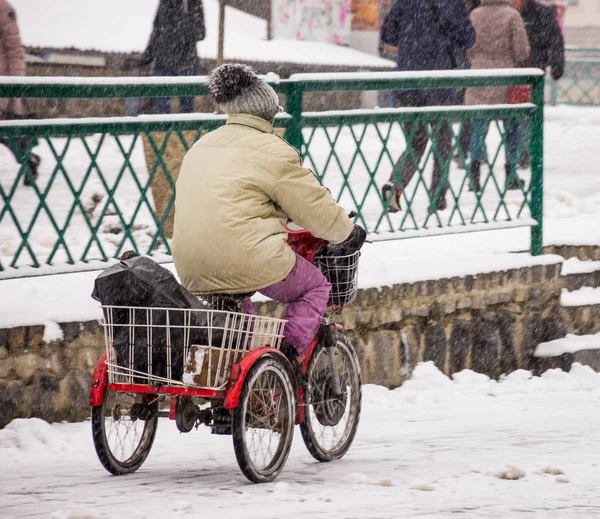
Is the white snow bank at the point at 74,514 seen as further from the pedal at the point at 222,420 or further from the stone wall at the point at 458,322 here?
the stone wall at the point at 458,322

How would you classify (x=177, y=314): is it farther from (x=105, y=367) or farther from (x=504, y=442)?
(x=504, y=442)

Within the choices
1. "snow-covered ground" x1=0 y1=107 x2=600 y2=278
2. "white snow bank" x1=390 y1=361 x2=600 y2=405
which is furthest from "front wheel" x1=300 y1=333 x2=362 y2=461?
"snow-covered ground" x1=0 y1=107 x2=600 y2=278

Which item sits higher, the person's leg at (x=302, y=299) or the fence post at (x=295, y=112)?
the fence post at (x=295, y=112)

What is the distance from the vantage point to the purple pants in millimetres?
5477

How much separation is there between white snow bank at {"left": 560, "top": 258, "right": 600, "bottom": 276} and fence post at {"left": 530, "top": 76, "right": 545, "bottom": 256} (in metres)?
0.44

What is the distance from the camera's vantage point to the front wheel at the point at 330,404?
5.86 meters

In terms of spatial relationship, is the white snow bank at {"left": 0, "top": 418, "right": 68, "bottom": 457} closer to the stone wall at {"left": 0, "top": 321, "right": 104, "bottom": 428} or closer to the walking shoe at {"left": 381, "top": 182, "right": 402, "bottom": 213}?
the stone wall at {"left": 0, "top": 321, "right": 104, "bottom": 428}

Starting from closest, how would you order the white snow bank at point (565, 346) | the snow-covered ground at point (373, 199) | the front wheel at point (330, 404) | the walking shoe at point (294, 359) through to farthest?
the walking shoe at point (294, 359), the front wheel at point (330, 404), the white snow bank at point (565, 346), the snow-covered ground at point (373, 199)

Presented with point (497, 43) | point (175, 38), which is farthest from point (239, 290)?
point (497, 43)

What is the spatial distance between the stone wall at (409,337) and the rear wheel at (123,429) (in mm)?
977

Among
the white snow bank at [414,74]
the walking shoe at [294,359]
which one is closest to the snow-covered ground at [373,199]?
the white snow bank at [414,74]

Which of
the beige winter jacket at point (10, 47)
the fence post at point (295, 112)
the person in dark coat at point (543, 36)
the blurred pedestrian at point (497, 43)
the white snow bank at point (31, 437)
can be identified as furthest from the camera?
the person in dark coat at point (543, 36)

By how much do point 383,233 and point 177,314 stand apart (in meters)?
3.48

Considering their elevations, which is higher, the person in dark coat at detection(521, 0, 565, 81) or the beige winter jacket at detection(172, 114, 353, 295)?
the person in dark coat at detection(521, 0, 565, 81)
